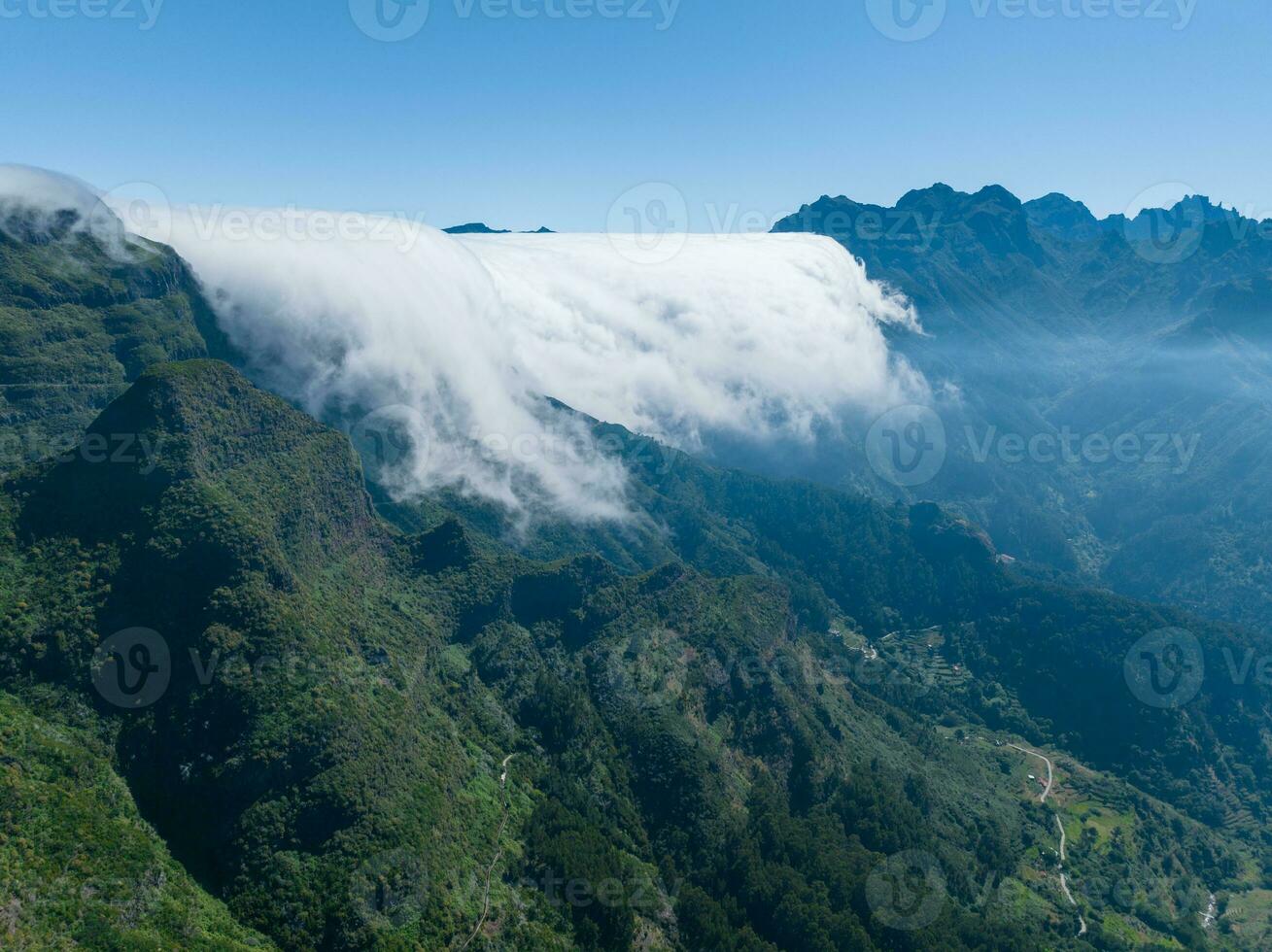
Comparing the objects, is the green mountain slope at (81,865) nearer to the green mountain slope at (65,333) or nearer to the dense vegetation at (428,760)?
the dense vegetation at (428,760)

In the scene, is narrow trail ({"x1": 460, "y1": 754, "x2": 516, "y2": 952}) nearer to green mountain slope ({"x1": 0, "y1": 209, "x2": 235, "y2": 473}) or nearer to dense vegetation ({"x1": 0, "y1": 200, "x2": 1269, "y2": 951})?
dense vegetation ({"x1": 0, "y1": 200, "x2": 1269, "y2": 951})

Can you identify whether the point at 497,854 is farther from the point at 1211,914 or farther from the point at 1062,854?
the point at 1211,914

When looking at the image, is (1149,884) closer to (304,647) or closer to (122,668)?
(304,647)

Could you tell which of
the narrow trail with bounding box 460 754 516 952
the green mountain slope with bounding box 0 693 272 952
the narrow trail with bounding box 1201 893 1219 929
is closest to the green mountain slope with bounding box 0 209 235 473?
the green mountain slope with bounding box 0 693 272 952

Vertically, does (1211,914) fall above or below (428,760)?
above

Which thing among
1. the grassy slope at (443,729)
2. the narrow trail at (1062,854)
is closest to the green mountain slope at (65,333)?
the grassy slope at (443,729)

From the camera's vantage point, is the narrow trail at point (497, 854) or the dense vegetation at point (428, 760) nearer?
the dense vegetation at point (428, 760)

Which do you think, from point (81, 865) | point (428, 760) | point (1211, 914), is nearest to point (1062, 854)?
point (1211, 914)

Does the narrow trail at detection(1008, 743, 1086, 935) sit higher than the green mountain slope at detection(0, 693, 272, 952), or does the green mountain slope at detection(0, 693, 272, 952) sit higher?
the narrow trail at detection(1008, 743, 1086, 935)

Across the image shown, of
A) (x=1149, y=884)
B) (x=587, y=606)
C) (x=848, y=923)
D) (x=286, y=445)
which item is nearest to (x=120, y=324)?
(x=286, y=445)
